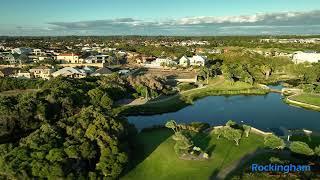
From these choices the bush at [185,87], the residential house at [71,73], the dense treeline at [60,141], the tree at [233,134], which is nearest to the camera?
the dense treeline at [60,141]

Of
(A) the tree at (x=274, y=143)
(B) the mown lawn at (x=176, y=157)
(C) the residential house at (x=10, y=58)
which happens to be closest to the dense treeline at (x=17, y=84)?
(B) the mown lawn at (x=176, y=157)

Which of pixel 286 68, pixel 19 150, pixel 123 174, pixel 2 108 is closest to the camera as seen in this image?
pixel 19 150

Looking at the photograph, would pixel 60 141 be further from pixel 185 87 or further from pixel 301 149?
pixel 185 87

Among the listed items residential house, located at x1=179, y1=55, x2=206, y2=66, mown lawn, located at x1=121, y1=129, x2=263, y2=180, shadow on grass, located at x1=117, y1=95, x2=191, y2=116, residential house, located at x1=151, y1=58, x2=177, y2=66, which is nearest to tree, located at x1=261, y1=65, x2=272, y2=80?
residential house, located at x1=179, y1=55, x2=206, y2=66

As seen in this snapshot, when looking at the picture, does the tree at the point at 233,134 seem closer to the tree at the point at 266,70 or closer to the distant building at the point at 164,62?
the tree at the point at 266,70

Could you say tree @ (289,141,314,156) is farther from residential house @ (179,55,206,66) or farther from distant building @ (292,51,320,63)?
distant building @ (292,51,320,63)

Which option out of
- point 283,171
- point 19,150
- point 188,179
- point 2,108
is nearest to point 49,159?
point 19,150

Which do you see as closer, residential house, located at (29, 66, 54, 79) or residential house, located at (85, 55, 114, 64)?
residential house, located at (29, 66, 54, 79)

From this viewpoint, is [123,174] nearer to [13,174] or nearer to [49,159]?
[49,159]
